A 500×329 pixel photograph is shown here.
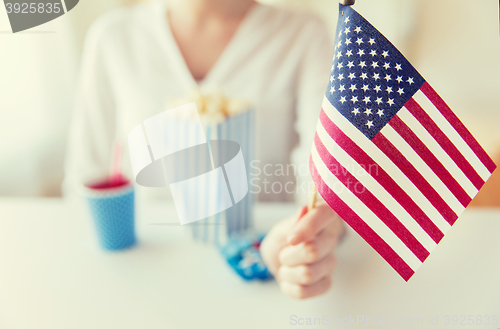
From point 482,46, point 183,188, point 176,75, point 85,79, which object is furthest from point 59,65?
point 482,46

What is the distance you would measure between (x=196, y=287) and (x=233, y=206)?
0.51ft

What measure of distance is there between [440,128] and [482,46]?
1.65 meters

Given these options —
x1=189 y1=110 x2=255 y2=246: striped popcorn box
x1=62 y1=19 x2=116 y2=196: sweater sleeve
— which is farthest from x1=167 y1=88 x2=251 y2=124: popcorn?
x1=62 y1=19 x2=116 y2=196: sweater sleeve

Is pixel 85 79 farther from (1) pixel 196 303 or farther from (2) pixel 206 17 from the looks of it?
(1) pixel 196 303

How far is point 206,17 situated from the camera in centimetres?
89

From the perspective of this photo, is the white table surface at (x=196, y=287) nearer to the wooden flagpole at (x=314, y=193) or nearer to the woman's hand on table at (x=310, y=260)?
the woman's hand on table at (x=310, y=260)

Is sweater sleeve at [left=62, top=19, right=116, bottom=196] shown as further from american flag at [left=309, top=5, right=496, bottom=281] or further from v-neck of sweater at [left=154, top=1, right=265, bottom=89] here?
american flag at [left=309, top=5, right=496, bottom=281]

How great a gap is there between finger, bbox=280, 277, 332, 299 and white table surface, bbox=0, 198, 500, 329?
0.02 metres

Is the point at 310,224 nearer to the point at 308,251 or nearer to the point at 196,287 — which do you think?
the point at 308,251

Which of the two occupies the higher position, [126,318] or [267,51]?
[267,51]

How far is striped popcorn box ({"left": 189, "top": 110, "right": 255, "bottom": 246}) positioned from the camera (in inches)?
22.7

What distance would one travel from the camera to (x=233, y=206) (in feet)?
2.06

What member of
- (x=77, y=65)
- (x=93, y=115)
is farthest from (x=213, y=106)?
(x=77, y=65)

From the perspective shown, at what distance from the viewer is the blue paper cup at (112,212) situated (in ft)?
→ 1.91
